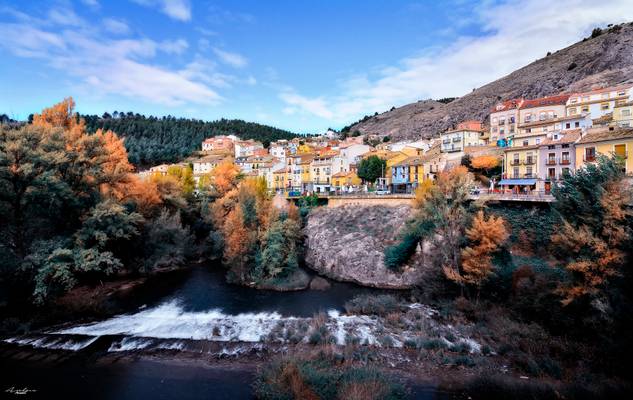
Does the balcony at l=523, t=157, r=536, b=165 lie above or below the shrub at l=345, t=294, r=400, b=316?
above

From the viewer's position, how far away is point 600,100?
5091 cm

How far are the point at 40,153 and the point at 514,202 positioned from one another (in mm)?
31846

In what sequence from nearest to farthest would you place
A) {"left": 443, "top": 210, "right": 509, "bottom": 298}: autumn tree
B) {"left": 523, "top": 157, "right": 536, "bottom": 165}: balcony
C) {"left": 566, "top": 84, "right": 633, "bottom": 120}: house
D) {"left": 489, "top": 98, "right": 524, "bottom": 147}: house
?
{"left": 443, "top": 210, "right": 509, "bottom": 298}: autumn tree
{"left": 523, "top": 157, "right": 536, "bottom": 165}: balcony
{"left": 566, "top": 84, "right": 633, "bottom": 120}: house
{"left": 489, "top": 98, "right": 524, "bottom": 147}: house

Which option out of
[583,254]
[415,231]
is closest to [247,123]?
[415,231]

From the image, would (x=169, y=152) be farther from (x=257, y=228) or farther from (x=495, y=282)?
(x=495, y=282)

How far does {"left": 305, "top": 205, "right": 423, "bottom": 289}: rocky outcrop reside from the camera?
94.3 ft

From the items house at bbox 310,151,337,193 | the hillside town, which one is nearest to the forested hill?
the hillside town

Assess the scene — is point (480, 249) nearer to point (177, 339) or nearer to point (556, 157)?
point (177, 339)

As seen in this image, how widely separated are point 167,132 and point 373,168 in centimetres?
10996

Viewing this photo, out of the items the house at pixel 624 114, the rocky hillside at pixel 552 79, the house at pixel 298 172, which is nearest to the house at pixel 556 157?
the house at pixel 624 114

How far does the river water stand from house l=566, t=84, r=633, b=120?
48.4m

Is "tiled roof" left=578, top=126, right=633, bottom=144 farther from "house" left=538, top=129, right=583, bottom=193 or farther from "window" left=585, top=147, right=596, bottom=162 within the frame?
"house" left=538, top=129, right=583, bottom=193

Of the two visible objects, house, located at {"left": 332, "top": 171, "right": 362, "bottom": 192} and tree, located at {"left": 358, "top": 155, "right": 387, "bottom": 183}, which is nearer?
tree, located at {"left": 358, "top": 155, "right": 387, "bottom": 183}

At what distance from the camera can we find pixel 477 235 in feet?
67.8
